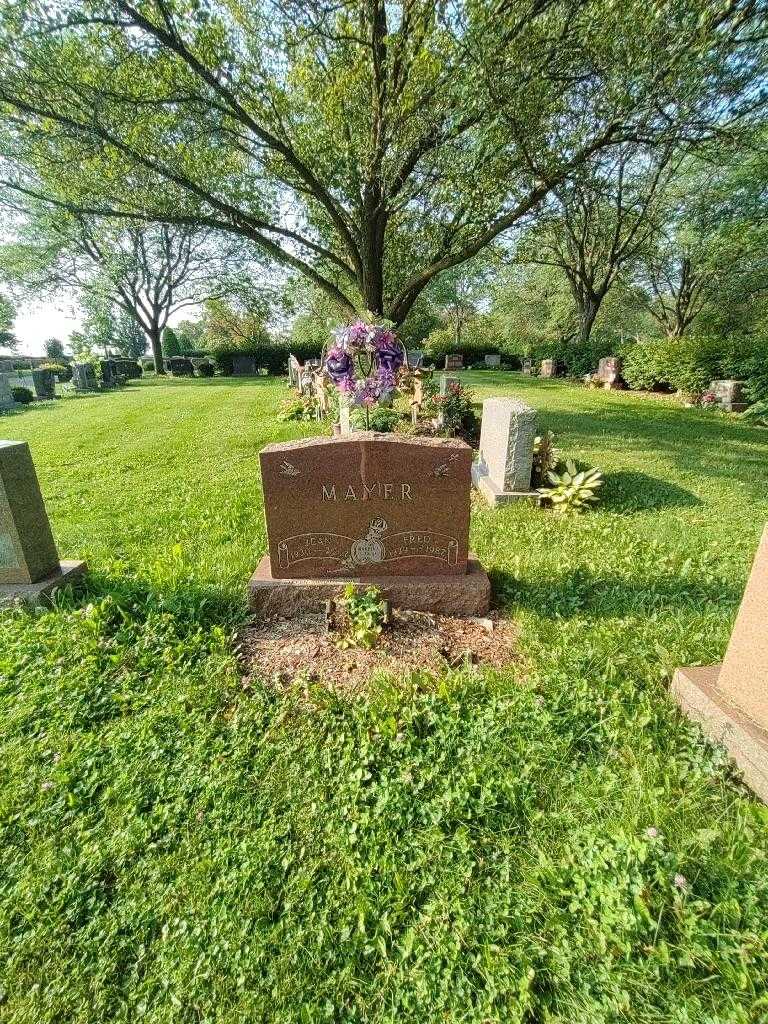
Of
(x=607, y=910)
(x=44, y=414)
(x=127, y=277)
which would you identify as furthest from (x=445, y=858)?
(x=127, y=277)

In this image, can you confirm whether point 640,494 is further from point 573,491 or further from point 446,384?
point 446,384

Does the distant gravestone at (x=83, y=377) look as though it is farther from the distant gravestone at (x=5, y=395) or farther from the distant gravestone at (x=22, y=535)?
the distant gravestone at (x=22, y=535)

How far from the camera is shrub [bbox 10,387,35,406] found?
1673 centimetres

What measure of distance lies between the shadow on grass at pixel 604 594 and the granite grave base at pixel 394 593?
361mm

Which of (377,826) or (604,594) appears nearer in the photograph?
(377,826)

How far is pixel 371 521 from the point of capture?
3.16m

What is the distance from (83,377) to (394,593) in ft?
73.0

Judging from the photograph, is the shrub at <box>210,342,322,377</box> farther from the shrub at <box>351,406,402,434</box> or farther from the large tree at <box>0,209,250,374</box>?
the shrub at <box>351,406,402,434</box>

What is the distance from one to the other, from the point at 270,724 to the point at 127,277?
118ft

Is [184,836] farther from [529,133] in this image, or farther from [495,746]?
[529,133]

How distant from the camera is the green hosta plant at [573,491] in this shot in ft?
17.5

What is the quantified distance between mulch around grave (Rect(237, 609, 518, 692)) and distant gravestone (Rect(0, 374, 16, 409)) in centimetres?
1729

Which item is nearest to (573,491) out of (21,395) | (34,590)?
(34,590)

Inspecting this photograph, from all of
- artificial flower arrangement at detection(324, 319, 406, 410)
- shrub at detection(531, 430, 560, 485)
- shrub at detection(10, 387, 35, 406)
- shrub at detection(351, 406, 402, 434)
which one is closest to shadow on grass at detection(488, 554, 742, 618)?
artificial flower arrangement at detection(324, 319, 406, 410)
